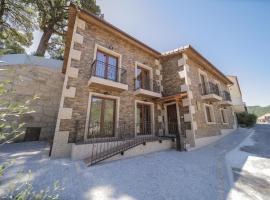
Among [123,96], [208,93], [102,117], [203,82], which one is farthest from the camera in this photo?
[203,82]

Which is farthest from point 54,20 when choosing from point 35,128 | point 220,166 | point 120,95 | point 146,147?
point 220,166

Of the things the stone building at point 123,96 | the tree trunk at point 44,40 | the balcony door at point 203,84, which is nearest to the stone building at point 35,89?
the stone building at point 123,96

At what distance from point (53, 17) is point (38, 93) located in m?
8.31

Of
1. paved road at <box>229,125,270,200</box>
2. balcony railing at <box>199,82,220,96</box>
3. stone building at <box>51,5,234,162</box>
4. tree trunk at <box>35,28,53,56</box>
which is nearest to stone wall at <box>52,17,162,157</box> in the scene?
stone building at <box>51,5,234,162</box>

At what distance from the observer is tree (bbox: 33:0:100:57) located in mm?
12084

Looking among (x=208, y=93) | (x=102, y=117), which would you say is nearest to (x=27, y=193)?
(x=102, y=117)

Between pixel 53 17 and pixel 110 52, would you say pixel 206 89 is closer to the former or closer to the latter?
pixel 110 52

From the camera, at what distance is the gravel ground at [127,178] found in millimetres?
3293

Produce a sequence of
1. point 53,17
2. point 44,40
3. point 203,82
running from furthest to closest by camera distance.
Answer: point 44,40
point 53,17
point 203,82

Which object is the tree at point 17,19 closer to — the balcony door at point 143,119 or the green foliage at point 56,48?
the green foliage at point 56,48

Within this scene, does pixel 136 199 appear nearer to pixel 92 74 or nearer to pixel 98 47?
pixel 92 74

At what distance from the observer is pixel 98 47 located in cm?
748

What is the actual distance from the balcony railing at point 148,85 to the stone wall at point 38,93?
616cm

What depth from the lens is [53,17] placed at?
41.6ft
